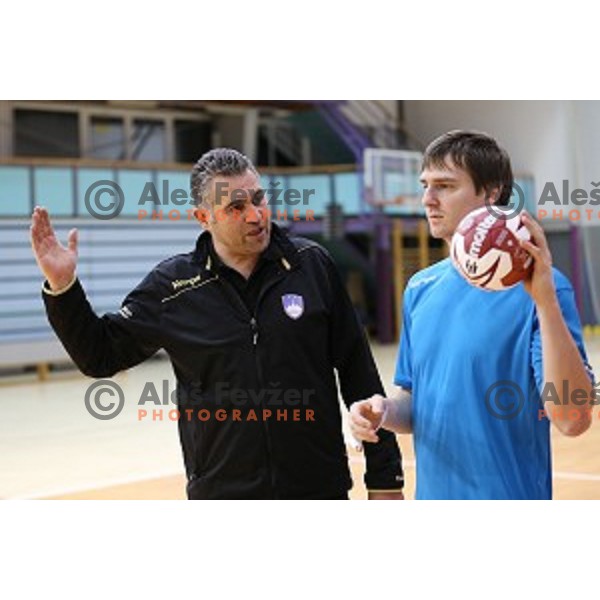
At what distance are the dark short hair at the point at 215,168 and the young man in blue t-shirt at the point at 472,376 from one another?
690mm

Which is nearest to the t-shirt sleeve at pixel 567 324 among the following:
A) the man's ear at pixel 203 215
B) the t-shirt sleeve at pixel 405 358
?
the t-shirt sleeve at pixel 405 358

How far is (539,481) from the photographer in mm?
2188

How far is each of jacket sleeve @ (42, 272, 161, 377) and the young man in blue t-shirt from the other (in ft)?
2.78

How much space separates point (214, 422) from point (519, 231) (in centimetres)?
113

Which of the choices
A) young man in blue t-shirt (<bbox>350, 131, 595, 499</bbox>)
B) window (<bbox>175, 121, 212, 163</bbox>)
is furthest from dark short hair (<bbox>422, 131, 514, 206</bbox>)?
window (<bbox>175, 121, 212, 163</bbox>)

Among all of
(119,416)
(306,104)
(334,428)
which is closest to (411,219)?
(306,104)

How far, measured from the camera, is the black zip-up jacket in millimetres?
2715

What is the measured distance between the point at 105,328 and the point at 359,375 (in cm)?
74

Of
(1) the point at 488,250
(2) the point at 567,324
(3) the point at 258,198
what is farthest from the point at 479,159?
(3) the point at 258,198

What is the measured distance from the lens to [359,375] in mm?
2850

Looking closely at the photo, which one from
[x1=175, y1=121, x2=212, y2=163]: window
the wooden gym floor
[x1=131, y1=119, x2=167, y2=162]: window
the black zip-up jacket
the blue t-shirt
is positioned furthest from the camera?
[x1=175, y1=121, x2=212, y2=163]: window

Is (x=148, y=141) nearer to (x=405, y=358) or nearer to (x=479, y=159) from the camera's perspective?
(x=405, y=358)

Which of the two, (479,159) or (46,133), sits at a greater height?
(46,133)

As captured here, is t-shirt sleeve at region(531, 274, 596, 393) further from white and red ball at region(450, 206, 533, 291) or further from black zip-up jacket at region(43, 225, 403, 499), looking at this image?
black zip-up jacket at region(43, 225, 403, 499)
